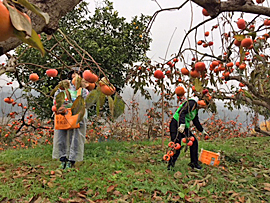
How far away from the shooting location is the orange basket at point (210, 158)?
334 cm

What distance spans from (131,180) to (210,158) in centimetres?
150

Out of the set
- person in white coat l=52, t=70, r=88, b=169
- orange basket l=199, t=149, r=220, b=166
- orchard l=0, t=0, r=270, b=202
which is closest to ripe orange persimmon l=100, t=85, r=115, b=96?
orchard l=0, t=0, r=270, b=202

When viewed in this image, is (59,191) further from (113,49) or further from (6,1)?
(113,49)

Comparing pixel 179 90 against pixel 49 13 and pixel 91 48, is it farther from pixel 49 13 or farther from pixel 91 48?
pixel 91 48

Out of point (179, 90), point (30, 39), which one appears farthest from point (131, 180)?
point (30, 39)

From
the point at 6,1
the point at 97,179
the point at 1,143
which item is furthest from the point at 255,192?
the point at 1,143

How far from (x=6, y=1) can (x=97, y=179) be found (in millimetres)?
2486

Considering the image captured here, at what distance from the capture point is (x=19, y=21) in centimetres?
39

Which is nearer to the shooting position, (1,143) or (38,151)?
(38,151)

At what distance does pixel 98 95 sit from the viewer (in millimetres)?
753

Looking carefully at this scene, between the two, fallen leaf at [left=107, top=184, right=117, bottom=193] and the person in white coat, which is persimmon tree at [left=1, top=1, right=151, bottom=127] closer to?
Answer: the person in white coat

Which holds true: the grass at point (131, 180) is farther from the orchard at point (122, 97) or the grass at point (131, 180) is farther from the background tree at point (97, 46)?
the background tree at point (97, 46)

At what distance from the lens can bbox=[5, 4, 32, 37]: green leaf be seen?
0.38m

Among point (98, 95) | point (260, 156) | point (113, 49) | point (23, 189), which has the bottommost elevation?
point (23, 189)
